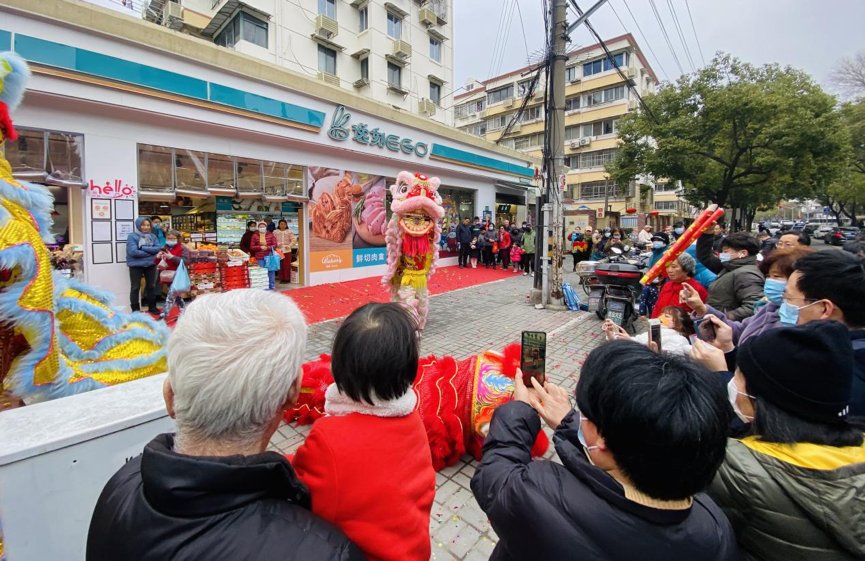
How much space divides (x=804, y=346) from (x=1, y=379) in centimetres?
321

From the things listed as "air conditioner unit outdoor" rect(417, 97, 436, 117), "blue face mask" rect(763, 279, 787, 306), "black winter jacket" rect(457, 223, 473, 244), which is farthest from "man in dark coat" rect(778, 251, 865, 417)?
"air conditioner unit outdoor" rect(417, 97, 436, 117)

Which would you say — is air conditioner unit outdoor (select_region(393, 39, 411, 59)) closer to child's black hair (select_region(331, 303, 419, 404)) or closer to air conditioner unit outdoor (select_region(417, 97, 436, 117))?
air conditioner unit outdoor (select_region(417, 97, 436, 117))

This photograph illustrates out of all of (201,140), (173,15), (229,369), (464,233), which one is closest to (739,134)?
(464,233)

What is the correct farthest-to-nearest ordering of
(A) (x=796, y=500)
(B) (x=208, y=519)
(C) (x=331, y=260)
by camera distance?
1. (C) (x=331, y=260)
2. (A) (x=796, y=500)
3. (B) (x=208, y=519)

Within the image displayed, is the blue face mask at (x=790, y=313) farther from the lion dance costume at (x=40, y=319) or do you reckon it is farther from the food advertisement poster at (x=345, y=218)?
the food advertisement poster at (x=345, y=218)

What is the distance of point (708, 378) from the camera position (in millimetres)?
975

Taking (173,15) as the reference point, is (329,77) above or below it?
below

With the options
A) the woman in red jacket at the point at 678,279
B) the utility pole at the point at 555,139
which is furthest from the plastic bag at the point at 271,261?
the woman in red jacket at the point at 678,279

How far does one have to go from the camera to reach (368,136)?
10.3 metres

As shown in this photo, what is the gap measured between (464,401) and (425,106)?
20.1 metres

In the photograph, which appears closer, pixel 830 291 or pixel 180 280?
pixel 830 291

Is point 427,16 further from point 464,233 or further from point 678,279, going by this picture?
point 678,279

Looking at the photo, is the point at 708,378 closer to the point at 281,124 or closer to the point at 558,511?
the point at 558,511

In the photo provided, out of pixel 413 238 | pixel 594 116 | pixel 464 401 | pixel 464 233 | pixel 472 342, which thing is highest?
pixel 594 116
